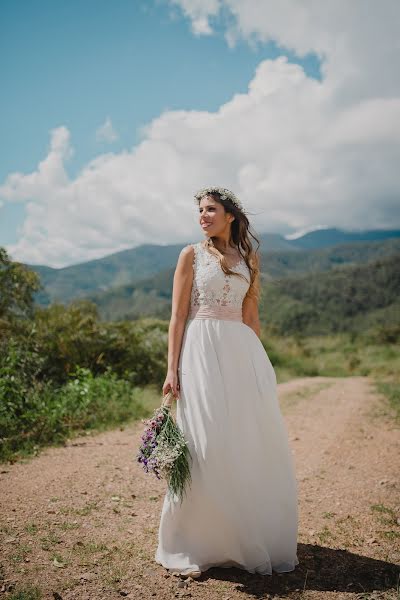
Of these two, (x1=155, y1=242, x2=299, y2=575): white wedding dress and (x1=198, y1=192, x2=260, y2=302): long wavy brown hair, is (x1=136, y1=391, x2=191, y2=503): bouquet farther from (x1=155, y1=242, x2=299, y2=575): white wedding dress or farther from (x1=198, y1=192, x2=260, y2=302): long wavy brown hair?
(x1=198, y1=192, x2=260, y2=302): long wavy brown hair

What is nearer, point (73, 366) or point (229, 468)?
point (229, 468)

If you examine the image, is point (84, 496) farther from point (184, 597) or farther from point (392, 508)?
point (392, 508)

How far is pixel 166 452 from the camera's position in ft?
9.27

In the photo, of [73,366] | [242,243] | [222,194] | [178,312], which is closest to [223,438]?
[178,312]

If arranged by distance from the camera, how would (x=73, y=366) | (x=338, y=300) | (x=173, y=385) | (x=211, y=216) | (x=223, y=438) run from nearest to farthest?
(x=223, y=438)
(x=173, y=385)
(x=211, y=216)
(x=73, y=366)
(x=338, y=300)

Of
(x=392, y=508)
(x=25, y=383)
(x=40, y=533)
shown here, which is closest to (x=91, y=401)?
(x=25, y=383)

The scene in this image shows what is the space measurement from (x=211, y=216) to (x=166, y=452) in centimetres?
182

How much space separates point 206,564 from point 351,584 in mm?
973

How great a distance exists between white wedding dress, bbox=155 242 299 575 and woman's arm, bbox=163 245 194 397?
2.1 inches

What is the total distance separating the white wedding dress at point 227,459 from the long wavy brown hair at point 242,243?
0.33 meters

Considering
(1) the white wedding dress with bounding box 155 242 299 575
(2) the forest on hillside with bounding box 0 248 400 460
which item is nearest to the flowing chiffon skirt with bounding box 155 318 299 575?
(1) the white wedding dress with bounding box 155 242 299 575

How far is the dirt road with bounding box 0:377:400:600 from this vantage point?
2.79 m

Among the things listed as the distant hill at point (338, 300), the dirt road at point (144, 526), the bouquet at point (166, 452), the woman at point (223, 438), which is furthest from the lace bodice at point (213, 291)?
the distant hill at point (338, 300)

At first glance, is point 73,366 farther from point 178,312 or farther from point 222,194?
point 222,194
